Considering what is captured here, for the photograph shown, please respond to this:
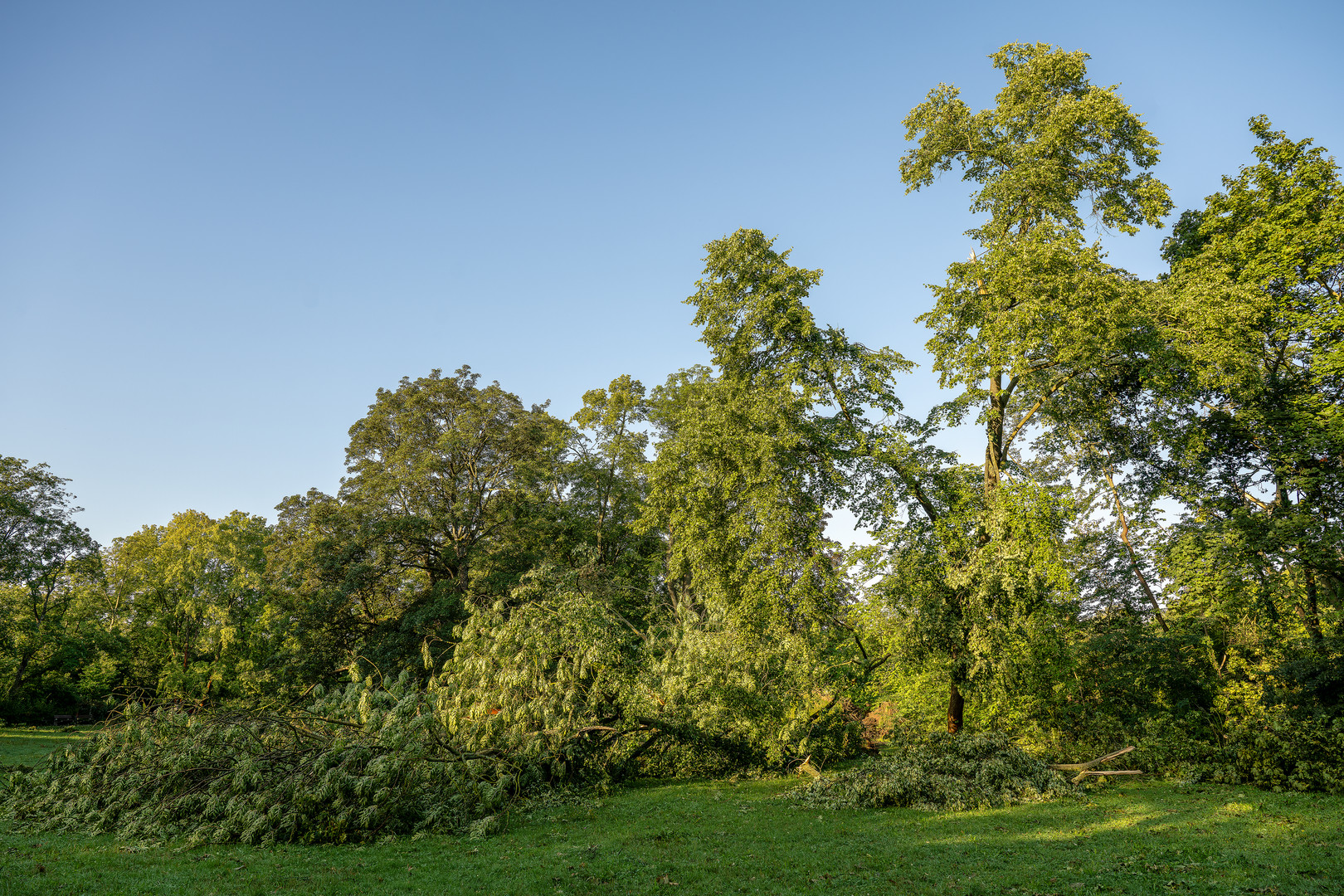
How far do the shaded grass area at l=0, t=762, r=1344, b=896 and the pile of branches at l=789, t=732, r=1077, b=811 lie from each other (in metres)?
0.53

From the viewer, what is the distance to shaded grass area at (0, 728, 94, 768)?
17.9 metres

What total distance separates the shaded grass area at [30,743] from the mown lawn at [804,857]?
9895 mm

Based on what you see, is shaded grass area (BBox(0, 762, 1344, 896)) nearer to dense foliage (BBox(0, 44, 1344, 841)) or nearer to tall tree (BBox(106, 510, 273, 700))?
dense foliage (BBox(0, 44, 1344, 841))

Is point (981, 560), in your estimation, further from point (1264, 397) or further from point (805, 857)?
point (1264, 397)

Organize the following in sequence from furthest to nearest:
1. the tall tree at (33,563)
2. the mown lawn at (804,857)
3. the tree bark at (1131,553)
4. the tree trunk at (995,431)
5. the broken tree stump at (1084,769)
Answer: the tall tree at (33,563), the tree bark at (1131,553), the tree trunk at (995,431), the broken tree stump at (1084,769), the mown lawn at (804,857)

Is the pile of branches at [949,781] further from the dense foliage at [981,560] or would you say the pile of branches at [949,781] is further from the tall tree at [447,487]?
the tall tree at [447,487]

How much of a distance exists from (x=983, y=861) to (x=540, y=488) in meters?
24.9

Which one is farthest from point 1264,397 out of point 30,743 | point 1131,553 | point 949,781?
point 30,743

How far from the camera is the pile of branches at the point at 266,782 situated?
998 cm

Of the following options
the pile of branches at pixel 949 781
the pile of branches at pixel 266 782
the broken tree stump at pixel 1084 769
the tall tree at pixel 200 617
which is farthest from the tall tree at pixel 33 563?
the broken tree stump at pixel 1084 769

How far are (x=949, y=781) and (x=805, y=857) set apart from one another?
487 cm

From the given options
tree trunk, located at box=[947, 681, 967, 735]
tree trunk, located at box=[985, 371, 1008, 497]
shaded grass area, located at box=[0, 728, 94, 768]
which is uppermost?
tree trunk, located at box=[985, 371, 1008, 497]

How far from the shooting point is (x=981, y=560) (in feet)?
46.4

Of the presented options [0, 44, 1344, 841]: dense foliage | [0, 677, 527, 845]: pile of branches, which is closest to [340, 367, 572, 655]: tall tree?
[0, 44, 1344, 841]: dense foliage
